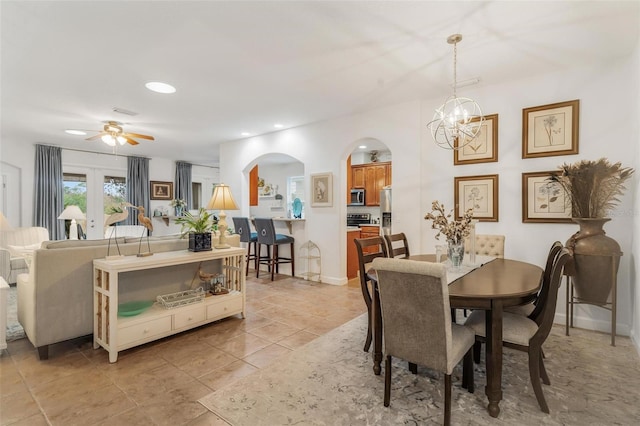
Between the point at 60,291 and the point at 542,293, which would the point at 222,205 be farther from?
the point at 542,293

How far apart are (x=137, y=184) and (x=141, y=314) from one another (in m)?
6.12

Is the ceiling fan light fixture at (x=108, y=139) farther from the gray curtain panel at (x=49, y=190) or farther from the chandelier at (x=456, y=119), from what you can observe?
the chandelier at (x=456, y=119)

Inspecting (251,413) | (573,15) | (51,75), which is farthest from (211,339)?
(573,15)

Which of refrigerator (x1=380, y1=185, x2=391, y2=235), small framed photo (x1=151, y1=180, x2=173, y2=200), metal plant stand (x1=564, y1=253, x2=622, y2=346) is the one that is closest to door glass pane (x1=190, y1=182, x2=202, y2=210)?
small framed photo (x1=151, y1=180, x2=173, y2=200)

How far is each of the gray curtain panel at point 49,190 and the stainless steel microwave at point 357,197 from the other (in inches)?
243

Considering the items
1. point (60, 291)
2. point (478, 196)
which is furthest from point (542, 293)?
point (60, 291)

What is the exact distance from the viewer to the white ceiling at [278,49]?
2184 millimetres

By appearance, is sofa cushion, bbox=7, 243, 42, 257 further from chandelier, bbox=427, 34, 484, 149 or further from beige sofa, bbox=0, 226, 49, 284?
chandelier, bbox=427, 34, 484, 149

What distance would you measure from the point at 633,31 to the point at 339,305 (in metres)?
3.71

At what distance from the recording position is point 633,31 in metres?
2.48

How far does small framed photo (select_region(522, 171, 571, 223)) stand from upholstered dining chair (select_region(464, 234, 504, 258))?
1.62 ft

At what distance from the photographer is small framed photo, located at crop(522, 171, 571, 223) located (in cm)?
321

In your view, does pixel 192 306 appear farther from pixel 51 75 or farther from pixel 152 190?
pixel 152 190

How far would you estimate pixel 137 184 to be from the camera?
25.7ft
